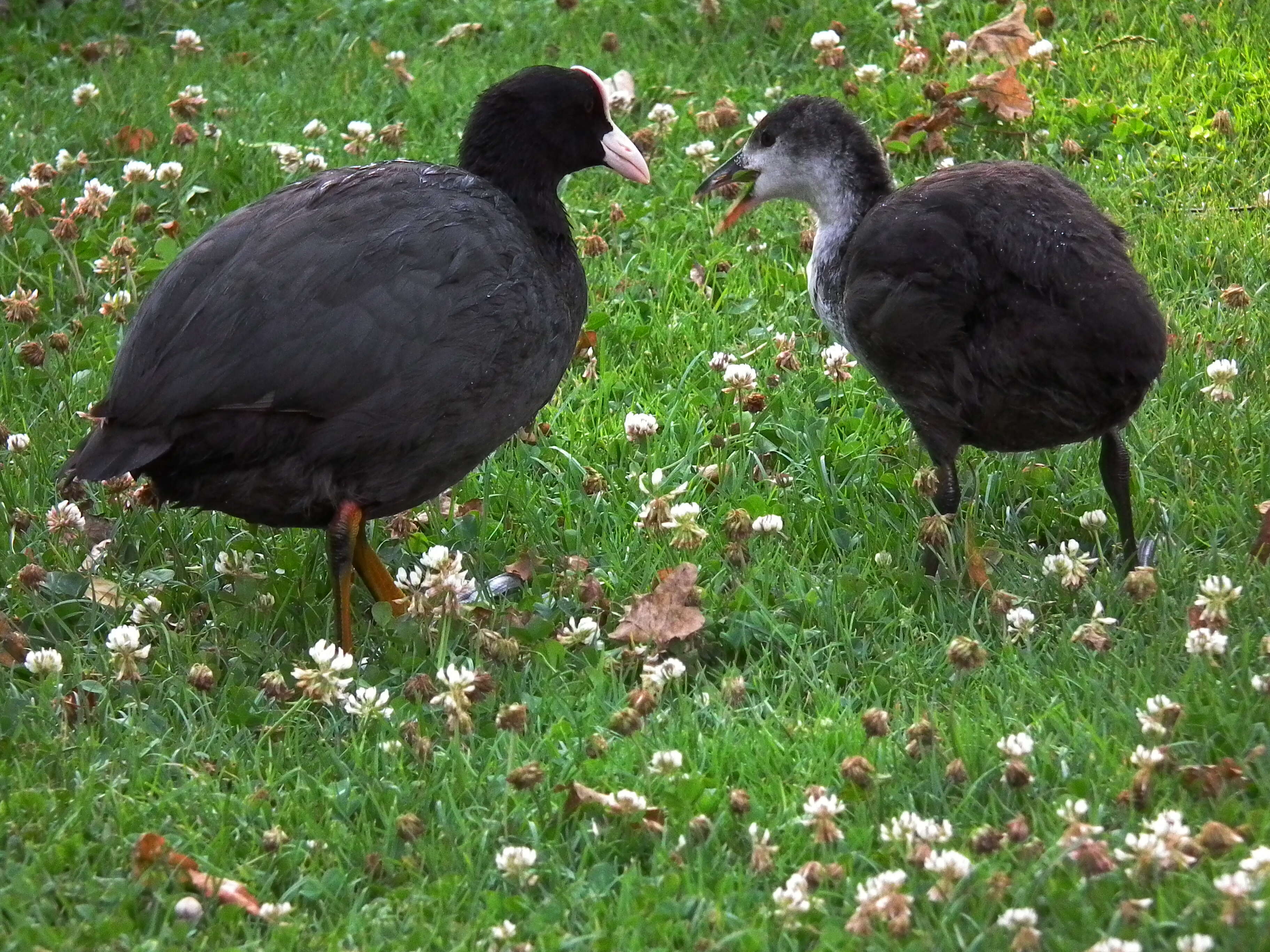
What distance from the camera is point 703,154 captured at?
6832 mm

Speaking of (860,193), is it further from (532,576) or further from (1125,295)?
(532,576)

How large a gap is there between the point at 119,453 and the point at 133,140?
3400 mm

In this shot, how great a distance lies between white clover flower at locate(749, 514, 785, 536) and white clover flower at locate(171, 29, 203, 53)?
485 centimetres

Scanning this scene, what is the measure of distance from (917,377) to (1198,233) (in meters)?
2.01

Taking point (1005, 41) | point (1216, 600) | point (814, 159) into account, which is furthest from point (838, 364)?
point (1005, 41)

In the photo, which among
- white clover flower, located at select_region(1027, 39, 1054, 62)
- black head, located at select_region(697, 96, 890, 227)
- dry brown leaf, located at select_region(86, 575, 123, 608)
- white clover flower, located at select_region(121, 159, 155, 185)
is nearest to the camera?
dry brown leaf, located at select_region(86, 575, 123, 608)

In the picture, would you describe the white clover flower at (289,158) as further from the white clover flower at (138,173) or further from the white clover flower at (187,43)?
the white clover flower at (187,43)

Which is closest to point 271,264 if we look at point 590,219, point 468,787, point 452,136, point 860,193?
point 468,787

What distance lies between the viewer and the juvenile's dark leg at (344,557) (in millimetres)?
4410

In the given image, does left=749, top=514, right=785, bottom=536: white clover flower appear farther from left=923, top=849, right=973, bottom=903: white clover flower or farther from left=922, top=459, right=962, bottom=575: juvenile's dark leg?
left=923, top=849, right=973, bottom=903: white clover flower

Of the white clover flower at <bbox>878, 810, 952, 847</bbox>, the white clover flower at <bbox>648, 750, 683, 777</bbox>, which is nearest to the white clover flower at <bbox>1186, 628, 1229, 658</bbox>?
the white clover flower at <bbox>878, 810, 952, 847</bbox>

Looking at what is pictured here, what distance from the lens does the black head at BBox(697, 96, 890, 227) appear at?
16.7ft

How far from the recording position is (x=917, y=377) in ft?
15.0

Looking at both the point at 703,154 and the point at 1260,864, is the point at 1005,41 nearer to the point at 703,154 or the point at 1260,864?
the point at 703,154
